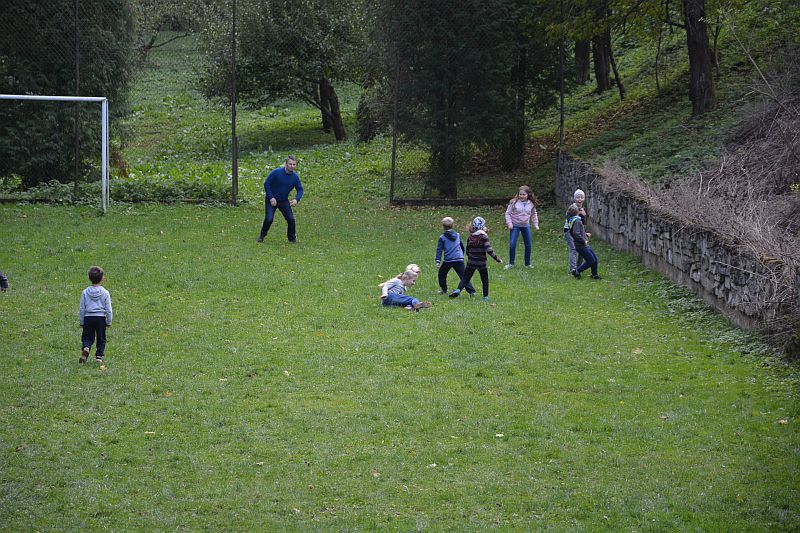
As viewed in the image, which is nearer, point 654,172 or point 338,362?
point 338,362

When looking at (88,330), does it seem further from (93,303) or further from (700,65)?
(700,65)

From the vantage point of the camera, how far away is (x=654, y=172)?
64.1 ft

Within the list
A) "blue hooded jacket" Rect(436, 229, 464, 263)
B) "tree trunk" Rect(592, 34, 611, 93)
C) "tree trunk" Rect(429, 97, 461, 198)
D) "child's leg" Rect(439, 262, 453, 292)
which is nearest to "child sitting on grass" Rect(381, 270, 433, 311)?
"child's leg" Rect(439, 262, 453, 292)

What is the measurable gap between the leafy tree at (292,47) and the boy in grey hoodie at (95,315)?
72.6ft

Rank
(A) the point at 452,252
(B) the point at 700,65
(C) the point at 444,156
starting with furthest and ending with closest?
(C) the point at 444,156, (B) the point at 700,65, (A) the point at 452,252

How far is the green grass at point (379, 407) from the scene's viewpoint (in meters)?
7.33

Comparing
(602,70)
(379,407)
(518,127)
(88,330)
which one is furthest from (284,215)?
(602,70)

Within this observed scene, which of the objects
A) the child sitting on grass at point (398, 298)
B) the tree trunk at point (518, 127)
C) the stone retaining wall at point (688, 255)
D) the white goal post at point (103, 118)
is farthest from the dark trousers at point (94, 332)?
the tree trunk at point (518, 127)

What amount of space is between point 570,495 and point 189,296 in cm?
862

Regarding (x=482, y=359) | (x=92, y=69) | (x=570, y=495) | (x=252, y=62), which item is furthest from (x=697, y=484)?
(x=252, y=62)

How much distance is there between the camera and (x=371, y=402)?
9.79m

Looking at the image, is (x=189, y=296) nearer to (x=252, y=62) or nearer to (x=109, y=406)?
(x=109, y=406)

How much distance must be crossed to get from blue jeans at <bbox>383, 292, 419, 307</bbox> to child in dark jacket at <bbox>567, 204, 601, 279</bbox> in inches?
148

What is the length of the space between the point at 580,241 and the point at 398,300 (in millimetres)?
3990
